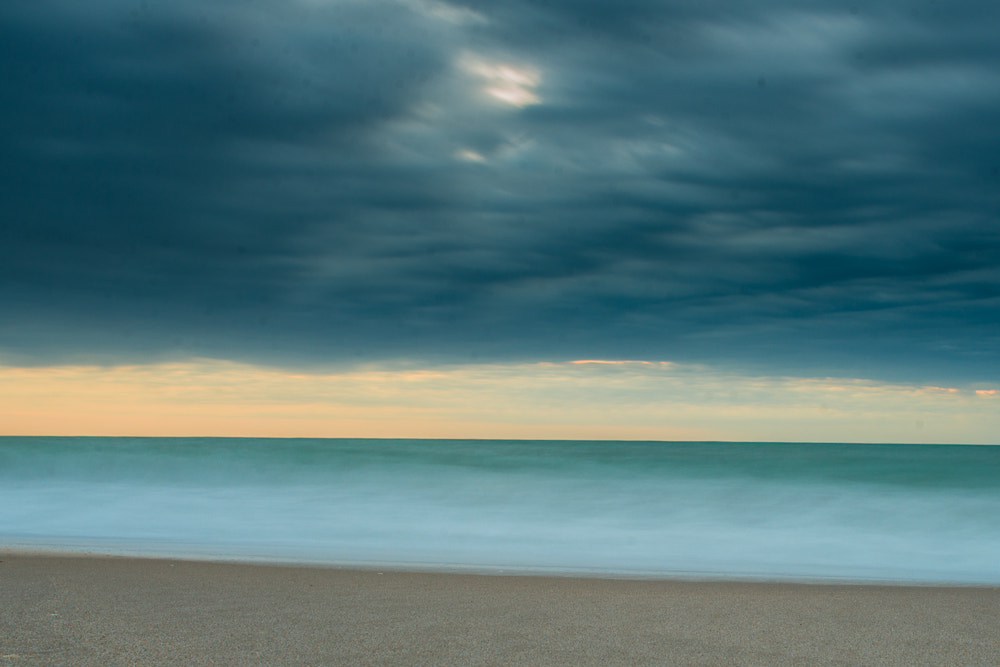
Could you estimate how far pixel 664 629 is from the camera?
13.7ft

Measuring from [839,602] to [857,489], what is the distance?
16.6 metres

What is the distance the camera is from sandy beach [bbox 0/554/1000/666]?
357 centimetres

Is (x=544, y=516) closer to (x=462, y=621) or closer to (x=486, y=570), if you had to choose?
(x=486, y=570)

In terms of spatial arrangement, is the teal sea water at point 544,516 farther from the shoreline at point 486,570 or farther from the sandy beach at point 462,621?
the sandy beach at point 462,621

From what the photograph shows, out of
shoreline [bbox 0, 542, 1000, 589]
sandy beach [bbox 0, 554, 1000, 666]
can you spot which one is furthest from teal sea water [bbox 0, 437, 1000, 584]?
sandy beach [bbox 0, 554, 1000, 666]

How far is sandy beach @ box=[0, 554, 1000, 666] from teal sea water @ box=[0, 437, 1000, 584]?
1883mm

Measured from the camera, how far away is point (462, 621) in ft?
14.1

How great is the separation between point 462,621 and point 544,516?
11351 millimetres

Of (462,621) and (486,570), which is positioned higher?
(462,621)

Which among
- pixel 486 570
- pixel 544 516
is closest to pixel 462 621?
pixel 486 570

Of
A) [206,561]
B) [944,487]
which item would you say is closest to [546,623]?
[206,561]

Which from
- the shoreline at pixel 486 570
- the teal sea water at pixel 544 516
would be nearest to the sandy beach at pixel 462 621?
the shoreline at pixel 486 570

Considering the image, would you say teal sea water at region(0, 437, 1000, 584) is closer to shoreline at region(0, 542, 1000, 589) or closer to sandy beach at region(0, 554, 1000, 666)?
shoreline at region(0, 542, 1000, 589)

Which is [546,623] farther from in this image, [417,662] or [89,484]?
[89,484]
